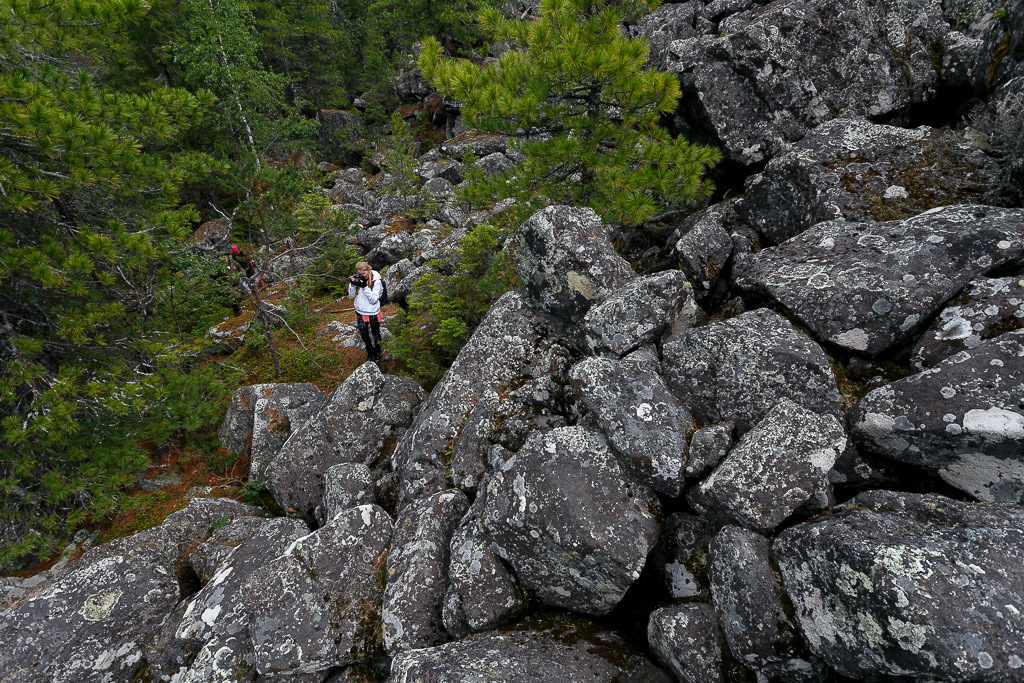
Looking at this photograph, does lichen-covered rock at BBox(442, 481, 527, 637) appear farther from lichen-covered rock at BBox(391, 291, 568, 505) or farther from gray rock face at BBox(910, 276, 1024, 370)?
gray rock face at BBox(910, 276, 1024, 370)

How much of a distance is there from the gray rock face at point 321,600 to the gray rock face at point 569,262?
470 cm

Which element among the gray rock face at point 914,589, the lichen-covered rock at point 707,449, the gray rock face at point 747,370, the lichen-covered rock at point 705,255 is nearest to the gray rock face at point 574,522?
the lichen-covered rock at point 707,449

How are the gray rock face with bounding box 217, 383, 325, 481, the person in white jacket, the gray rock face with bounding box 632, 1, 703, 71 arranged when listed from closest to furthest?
1. the gray rock face with bounding box 217, 383, 325, 481
2. the person in white jacket
3. the gray rock face with bounding box 632, 1, 703, 71

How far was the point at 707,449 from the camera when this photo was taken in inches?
194

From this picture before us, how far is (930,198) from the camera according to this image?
256 inches

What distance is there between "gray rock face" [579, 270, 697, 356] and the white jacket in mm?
6711

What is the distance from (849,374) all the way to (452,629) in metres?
5.62

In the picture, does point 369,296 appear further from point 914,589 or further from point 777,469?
point 914,589

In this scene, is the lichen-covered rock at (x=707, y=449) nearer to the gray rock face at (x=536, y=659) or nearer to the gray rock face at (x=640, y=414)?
the gray rock face at (x=640, y=414)

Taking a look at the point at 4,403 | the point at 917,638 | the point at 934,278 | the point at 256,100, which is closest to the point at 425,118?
the point at 256,100

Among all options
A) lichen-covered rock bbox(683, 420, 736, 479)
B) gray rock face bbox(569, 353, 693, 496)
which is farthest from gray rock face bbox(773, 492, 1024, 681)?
gray rock face bbox(569, 353, 693, 496)

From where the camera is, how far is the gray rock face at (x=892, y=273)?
5113 mm

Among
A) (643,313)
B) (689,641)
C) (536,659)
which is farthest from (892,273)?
(536,659)

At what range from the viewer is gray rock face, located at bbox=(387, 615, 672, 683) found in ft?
14.4
